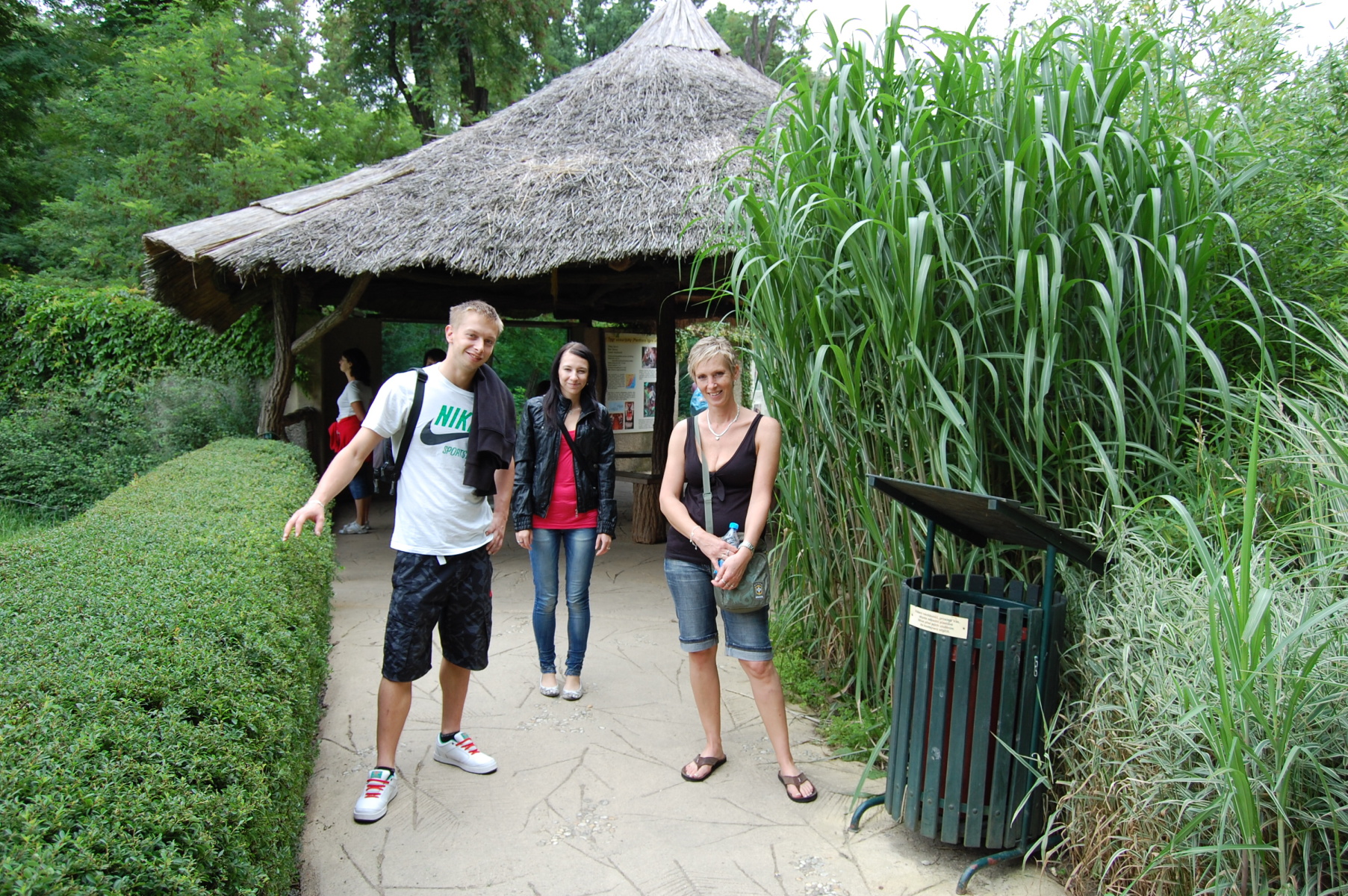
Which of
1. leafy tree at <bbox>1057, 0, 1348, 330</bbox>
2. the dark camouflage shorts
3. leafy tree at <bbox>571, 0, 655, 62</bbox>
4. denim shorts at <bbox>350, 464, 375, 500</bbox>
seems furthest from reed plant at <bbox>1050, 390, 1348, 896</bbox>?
leafy tree at <bbox>571, 0, 655, 62</bbox>

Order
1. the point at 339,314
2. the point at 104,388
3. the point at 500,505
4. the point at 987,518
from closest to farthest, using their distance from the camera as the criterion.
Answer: the point at 987,518, the point at 500,505, the point at 339,314, the point at 104,388

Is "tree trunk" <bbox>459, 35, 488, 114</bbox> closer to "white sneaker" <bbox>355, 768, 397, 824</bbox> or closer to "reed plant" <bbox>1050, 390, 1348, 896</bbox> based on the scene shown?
"white sneaker" <bbox>355, 768, 397, 824</bbox>

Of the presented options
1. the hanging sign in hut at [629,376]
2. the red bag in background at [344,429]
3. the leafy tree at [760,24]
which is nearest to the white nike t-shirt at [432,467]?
the red bag in background at [344,429]

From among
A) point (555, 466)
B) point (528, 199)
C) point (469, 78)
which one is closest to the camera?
point (555, 466)

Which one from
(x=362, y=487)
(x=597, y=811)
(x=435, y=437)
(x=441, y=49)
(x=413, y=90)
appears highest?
(x=441, y=49)

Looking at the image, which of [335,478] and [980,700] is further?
[335,478]

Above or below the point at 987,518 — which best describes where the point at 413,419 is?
above

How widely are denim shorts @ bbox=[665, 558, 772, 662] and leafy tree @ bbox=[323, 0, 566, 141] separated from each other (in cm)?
1599

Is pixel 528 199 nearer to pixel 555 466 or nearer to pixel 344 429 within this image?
pixel 344 429

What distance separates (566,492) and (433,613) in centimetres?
107

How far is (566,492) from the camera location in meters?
3.93

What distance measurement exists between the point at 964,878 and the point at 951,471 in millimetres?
1245

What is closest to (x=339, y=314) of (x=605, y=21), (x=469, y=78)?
(x=469, y=78)

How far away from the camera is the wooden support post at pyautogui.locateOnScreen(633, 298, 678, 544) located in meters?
7.91
